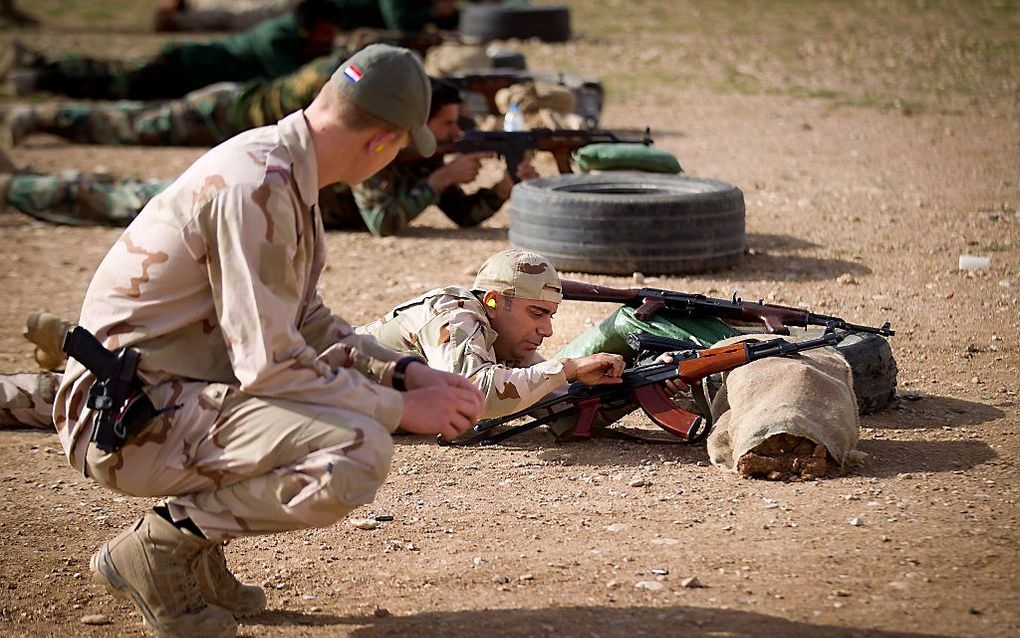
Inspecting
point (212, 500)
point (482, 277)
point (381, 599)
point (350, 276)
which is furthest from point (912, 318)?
point (212, 500)

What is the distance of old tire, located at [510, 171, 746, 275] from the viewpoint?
303 inches

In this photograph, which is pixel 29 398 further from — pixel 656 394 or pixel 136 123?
pixel 136 123

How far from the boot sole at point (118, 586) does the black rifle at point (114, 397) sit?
38cm

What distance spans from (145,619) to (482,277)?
2021 millimetres

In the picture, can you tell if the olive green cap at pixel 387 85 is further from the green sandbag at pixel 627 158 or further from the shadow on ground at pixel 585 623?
the green sandbag at pixel 627 158

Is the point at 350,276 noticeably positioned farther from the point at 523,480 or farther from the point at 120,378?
the point at 120,378

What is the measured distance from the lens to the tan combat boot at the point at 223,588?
363 cm

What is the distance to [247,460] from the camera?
10.7 feet

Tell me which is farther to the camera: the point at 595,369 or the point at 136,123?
the point at 136,123

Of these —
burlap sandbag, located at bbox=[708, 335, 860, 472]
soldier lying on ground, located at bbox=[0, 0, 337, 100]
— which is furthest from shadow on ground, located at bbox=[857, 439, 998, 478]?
soldier lying on ground, located at bbox=[0, 0, 337, 100]

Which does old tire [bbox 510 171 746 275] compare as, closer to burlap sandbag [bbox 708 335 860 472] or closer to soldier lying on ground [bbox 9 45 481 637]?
burlap sandbag [bbox 708 335 860 472]

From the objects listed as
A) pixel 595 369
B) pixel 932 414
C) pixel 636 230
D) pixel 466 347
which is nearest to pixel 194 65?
pixel 636 230

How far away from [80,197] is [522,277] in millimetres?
5569

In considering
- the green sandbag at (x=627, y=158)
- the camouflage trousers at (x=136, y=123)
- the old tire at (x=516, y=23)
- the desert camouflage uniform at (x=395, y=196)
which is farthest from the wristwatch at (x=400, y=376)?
the old tire at (x=516, y=23)
